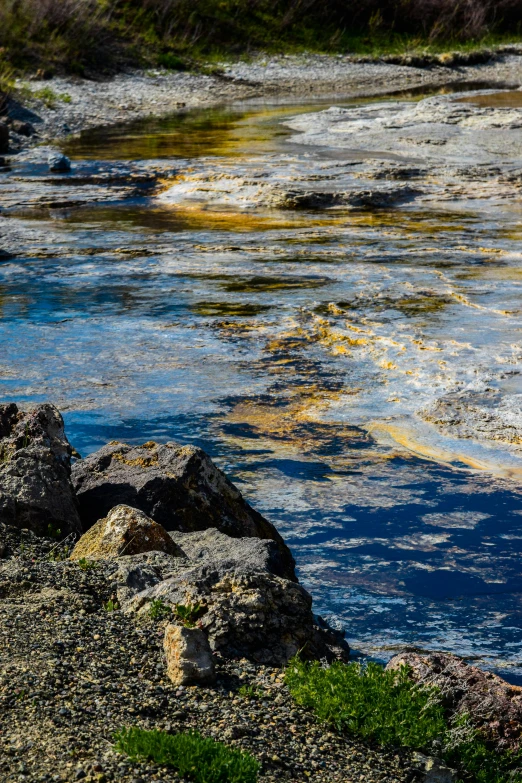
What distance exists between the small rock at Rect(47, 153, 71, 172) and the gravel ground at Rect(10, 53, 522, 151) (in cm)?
386

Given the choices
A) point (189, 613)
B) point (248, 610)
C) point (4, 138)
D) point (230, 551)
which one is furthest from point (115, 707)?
point (4, 138)

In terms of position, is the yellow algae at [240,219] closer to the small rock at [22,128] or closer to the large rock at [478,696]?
the small rock at [22,128]

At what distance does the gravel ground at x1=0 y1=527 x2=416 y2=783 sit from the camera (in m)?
3.39

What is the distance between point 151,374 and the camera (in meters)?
8.47

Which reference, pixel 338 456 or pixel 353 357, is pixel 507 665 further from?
pixel 353 357

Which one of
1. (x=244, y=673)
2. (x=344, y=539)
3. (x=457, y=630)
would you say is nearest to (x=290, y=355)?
(x=344, y=539)

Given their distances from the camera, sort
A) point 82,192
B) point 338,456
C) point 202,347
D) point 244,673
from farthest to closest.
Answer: point 82,192
point 202,347
point 338,456
point 244,673

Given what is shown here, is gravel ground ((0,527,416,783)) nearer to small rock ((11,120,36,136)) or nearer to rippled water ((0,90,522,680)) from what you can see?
rippled water ((0,90,522,680))

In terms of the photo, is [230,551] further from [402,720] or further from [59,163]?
[59,163]

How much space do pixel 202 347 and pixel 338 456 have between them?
2.54m

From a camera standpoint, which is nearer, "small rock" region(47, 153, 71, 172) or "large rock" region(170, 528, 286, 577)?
"large rock" region(170, 528, 286, 577)

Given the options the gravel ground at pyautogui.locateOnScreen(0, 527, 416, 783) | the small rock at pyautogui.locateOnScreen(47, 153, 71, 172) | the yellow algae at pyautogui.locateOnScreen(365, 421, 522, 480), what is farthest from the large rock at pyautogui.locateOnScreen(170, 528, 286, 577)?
the small rock at pyautogui.locateOnScreen(47, 153, 71, 172)

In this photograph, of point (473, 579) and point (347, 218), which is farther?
point (347, 218)

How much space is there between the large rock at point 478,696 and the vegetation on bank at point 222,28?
25.0 m
